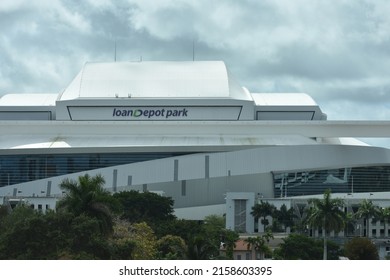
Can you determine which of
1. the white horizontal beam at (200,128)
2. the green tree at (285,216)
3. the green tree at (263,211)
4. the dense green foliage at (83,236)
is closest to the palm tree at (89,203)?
the dense green foliage at (83,236)

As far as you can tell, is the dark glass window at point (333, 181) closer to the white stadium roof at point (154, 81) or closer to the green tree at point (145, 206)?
the white stadium roof at point (154, 81)

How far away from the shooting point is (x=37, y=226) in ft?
107

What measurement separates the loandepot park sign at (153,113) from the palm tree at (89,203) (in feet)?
170

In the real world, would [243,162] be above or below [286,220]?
above

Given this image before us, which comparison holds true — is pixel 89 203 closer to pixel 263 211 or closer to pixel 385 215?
pixel 263 211

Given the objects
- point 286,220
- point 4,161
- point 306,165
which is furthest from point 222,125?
point 4,161

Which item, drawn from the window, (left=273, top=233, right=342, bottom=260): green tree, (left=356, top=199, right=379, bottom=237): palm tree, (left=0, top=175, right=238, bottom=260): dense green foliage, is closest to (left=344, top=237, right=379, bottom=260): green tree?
(left=273, top=233, right=342, bottom=260): green tree

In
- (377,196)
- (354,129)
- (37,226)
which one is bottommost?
(37,226)

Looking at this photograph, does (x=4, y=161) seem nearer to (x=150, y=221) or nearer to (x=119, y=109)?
(x=119, y=109)

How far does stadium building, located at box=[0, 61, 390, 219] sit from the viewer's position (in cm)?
8512

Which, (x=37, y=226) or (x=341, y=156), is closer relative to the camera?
(x=37, y=226)

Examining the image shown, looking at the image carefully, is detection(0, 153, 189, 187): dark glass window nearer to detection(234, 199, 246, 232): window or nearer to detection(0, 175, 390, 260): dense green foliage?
detection(234, 199, 246, 232): window

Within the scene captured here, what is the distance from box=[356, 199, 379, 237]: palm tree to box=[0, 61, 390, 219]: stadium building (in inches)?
528

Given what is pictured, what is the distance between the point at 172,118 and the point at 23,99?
2089 cm
